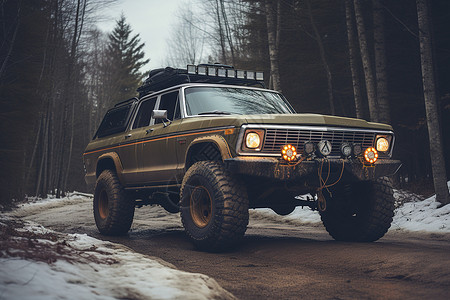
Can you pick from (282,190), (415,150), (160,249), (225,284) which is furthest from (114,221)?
(415,150)

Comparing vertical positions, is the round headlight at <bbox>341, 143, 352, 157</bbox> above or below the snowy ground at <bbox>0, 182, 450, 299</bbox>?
above

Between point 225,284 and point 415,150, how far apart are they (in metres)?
15.6

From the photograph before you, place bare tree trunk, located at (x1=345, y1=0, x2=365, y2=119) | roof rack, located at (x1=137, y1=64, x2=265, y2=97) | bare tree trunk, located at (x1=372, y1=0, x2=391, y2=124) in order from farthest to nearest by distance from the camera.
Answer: bare tree trunk, located at (x1=345, y1=0, x2=365, y2=119) < bare tree trunk, located at (x1=372, y1=0, x2=391, y2=124) < roof rack, located at (x1=137, y1=64, x2=265, y2=97)

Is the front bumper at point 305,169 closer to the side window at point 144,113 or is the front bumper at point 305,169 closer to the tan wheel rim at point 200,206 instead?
the tan wheel rim at point 200,206

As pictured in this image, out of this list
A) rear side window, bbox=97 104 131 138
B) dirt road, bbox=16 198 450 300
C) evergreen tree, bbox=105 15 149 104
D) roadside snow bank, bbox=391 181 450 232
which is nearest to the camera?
dirt road, bbox=16 198 450 300

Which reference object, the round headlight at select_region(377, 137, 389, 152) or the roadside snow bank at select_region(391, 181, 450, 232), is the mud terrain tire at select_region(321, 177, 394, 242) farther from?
the roadside snow bank at select_region(391, 181, 450, 232)

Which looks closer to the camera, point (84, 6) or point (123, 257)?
point (123, 257)

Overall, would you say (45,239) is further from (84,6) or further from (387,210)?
(84,6)

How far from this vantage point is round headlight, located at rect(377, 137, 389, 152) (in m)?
6.75

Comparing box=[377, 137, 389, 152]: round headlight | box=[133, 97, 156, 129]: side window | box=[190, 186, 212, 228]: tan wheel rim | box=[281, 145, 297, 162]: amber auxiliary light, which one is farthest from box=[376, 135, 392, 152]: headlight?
box=[133, 97, 156, 129]: side window

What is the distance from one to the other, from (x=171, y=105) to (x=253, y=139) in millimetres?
2281

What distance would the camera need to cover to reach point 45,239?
4.89 metres

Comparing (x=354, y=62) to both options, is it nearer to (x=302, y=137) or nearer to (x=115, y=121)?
(x=115, y=121)

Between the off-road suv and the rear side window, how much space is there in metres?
0.09
